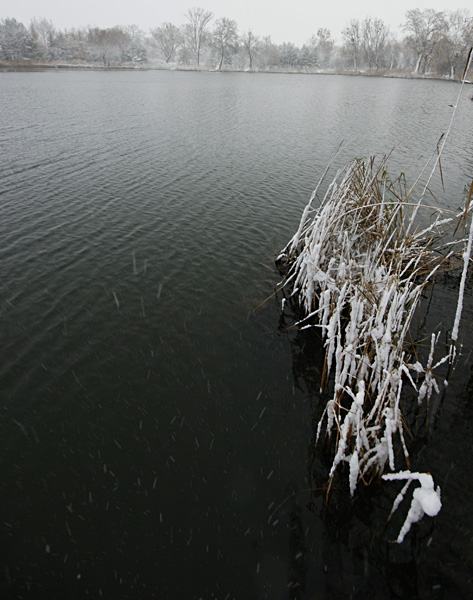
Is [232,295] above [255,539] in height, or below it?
above

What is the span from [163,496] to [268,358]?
13.8 ft

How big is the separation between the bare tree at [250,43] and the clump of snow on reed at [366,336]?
5341 inches

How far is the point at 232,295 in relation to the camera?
38.0 feet

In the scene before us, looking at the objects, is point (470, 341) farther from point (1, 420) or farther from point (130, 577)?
point (1, 420)

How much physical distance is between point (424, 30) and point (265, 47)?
199 feet

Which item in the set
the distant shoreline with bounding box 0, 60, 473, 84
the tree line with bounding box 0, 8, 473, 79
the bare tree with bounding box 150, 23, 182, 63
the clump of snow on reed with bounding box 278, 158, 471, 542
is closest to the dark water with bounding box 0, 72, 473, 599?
the clump of snow on reed with bounding box 278, 158, 471, 542

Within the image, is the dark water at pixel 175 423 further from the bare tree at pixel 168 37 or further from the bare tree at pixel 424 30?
the bare tree at pixel 168 37

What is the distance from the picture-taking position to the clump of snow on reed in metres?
5.71

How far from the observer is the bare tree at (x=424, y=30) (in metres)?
94.6

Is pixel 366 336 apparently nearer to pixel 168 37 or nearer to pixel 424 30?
pixel 424 30

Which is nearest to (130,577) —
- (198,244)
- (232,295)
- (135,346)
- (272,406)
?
(272,406)

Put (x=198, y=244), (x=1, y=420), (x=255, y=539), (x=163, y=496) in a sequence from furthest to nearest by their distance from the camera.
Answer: (x=198, y=244) < (x=1, y=420) < (x=163, y=496) < (x=255, y=539)

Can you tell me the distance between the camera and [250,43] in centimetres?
12244

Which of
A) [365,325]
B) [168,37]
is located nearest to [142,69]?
[168,37]
